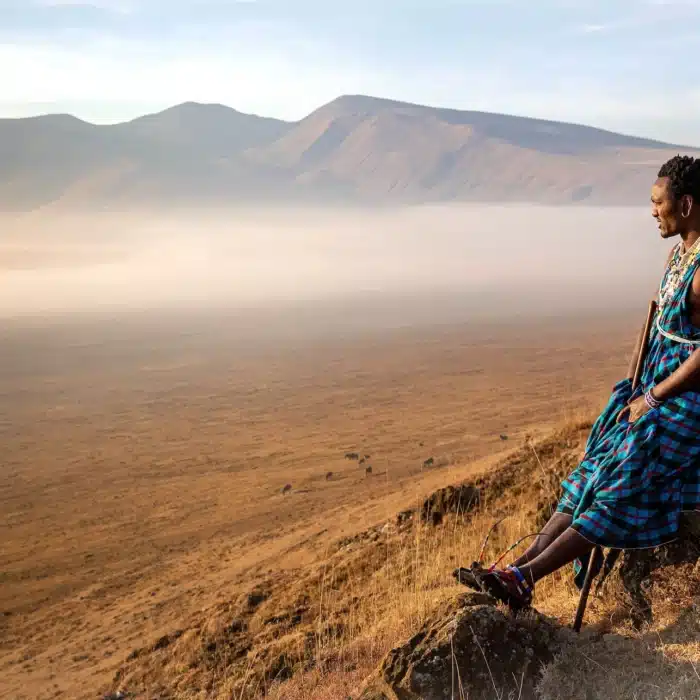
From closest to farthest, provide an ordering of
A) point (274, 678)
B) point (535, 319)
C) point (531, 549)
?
point (531, 549), point (274, 678), point (535, 319)

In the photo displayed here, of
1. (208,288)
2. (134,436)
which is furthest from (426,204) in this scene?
(134,436)

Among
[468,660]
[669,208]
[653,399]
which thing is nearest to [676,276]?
A: [669,208]

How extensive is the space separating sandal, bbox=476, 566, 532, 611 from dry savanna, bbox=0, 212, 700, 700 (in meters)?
0.06

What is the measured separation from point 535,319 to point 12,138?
13487 cm

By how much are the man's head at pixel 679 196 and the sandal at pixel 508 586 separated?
61.7 inches

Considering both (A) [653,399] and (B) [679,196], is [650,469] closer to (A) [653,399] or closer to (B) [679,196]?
(A) [653,399]

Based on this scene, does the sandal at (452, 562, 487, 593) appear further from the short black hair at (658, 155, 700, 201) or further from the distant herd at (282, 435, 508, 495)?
the distant herd at (282, 435, 508, 495)

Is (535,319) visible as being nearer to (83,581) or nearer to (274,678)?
(83,581)

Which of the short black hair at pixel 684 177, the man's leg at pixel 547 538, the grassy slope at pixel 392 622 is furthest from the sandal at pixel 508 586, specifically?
the short black hair at pixel 684 177

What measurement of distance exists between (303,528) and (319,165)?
165 meters

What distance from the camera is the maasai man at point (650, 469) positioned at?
2.87 meters

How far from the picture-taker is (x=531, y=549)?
9.93 feet

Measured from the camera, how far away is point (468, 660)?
8.69ft

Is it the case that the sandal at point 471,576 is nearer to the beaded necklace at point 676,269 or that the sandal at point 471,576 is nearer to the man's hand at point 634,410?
the man's hand at point 634,410
